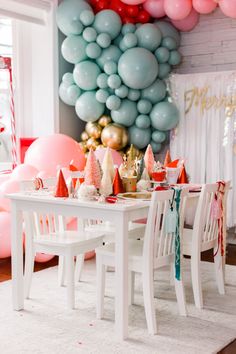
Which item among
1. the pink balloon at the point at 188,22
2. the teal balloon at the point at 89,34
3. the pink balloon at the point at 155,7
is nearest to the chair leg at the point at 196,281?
the teal balloon at the point at 89,34

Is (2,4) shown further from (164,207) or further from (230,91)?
(164,207)

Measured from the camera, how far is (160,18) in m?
5.38

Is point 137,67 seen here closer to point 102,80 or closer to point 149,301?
point 102,80

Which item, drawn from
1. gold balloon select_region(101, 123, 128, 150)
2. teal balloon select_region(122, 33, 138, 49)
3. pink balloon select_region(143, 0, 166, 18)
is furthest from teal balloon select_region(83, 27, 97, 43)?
gold balloon select_region(101, 123, 128, 150)

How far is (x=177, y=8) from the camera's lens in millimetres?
4895

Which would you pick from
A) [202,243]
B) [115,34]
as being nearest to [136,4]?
[115,34]

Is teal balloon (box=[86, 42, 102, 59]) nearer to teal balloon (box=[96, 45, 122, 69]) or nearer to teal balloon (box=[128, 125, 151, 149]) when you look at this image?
teal balloon (box=[96, 45, 122, 69])

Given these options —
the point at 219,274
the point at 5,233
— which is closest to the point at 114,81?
the point at 5,233

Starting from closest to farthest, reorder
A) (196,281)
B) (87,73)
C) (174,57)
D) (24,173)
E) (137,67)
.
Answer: (196,281) → (24,173) → (137,67) → (87,73) → (174,57)

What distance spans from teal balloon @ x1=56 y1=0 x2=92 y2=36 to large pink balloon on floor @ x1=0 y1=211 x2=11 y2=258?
1.74m

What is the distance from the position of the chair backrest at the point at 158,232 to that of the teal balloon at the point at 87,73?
1.99 metres

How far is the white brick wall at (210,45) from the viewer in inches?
207

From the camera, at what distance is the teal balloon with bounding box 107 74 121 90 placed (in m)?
4.80

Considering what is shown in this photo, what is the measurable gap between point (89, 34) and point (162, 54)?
28.3 inches
